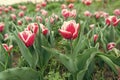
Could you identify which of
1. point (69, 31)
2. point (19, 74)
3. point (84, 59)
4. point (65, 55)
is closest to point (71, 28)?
point (69, 31)

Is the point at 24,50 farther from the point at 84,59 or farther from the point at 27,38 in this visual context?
the point at 84,59

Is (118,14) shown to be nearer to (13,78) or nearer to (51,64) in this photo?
(51,64)

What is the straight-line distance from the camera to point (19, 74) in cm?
302

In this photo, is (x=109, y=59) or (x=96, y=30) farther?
(x=96, y=30)

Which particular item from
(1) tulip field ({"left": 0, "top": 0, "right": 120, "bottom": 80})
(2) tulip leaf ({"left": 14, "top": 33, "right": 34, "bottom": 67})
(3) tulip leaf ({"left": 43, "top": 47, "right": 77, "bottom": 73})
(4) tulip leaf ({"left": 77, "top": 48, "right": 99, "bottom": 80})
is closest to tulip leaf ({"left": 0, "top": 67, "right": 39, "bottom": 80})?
(1) tulip field ({"left": 0, "top": 0, "right": 120, "bottom": 80})

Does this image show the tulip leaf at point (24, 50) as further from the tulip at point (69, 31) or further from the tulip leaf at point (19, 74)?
the tulip at point (69, 31)

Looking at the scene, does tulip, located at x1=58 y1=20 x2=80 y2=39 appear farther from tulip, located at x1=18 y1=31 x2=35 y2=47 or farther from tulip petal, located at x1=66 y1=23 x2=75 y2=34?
tulip, located at x1=18 y1=31 x2=35 y2=47

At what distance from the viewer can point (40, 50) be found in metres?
3.47

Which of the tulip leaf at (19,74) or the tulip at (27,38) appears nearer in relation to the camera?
the tulip leaf at (19,74)

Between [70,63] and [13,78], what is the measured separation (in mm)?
524

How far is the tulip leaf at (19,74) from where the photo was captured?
9.62ft

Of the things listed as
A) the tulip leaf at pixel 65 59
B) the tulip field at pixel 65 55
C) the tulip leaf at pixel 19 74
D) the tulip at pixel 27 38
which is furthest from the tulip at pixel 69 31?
the tulip leaf at pixel 19 74

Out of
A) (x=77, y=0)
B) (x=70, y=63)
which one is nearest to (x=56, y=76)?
(x=70, y=63)

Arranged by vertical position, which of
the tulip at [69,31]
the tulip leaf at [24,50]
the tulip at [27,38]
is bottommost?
the tulip leaf at [24,50]
